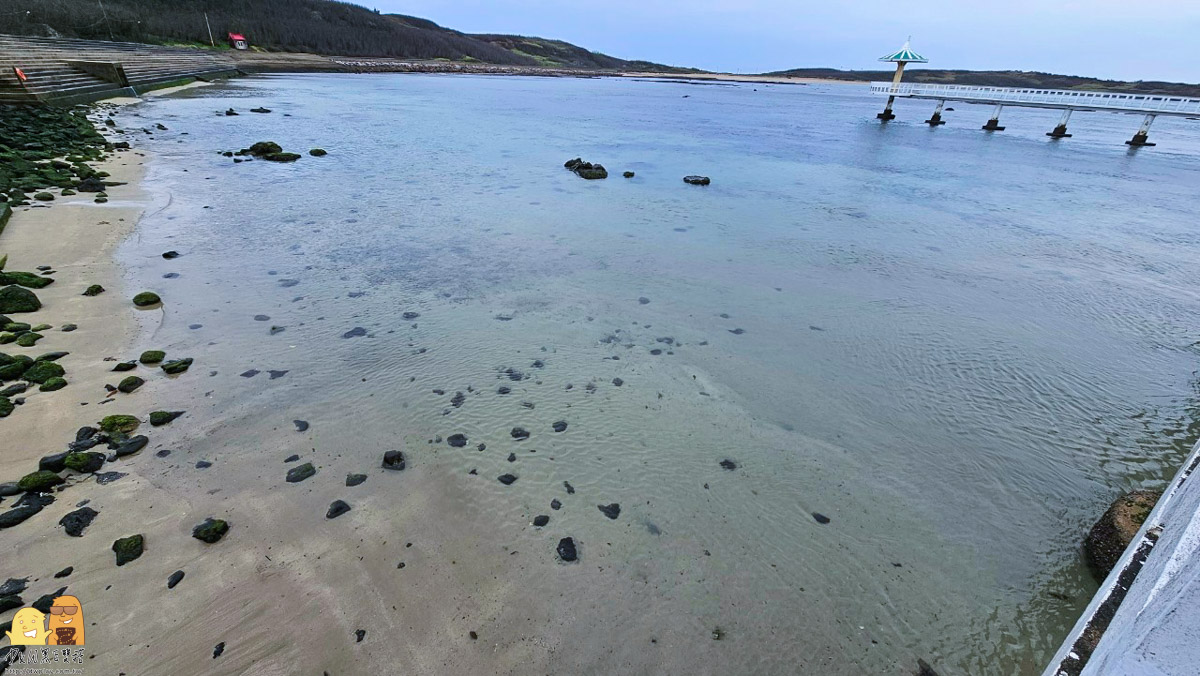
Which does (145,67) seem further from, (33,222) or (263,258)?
(263,258)

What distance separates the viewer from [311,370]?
559cm

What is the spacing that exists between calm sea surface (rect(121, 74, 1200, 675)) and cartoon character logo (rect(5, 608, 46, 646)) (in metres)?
2.02

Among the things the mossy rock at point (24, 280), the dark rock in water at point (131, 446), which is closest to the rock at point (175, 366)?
the dark rock in water at point (131, 446)

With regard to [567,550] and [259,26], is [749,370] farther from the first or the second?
[259,26]

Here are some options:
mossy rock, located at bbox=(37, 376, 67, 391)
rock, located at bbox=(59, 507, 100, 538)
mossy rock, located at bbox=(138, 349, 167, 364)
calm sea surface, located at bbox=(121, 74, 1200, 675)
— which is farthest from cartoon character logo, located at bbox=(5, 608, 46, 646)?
mossy rock, located at bbox=(138, 349, 167, 364)

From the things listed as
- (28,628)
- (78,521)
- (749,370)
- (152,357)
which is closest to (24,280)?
(152,357)

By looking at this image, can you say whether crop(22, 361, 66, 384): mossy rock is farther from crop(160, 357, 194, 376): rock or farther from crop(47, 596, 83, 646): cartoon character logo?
crop(47, 596, 83, 646): cartoon character logo

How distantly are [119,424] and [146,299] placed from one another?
3.05m

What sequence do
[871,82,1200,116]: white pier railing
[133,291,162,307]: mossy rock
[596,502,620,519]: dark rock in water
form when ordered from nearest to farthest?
[596,502,620,519]: dark rock in water
[133,291,162,307]: mossy rock
[871,82,1200,116]: white pier railing

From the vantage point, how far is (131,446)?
4211 millimetres

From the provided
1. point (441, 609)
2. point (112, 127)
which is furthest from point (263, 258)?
point (112, 127)

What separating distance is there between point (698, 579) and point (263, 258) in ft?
28.6

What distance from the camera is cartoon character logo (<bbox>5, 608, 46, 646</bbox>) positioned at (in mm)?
2777

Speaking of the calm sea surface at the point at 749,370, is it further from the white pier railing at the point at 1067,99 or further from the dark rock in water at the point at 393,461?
the white pier railing at the point at 1067,99
